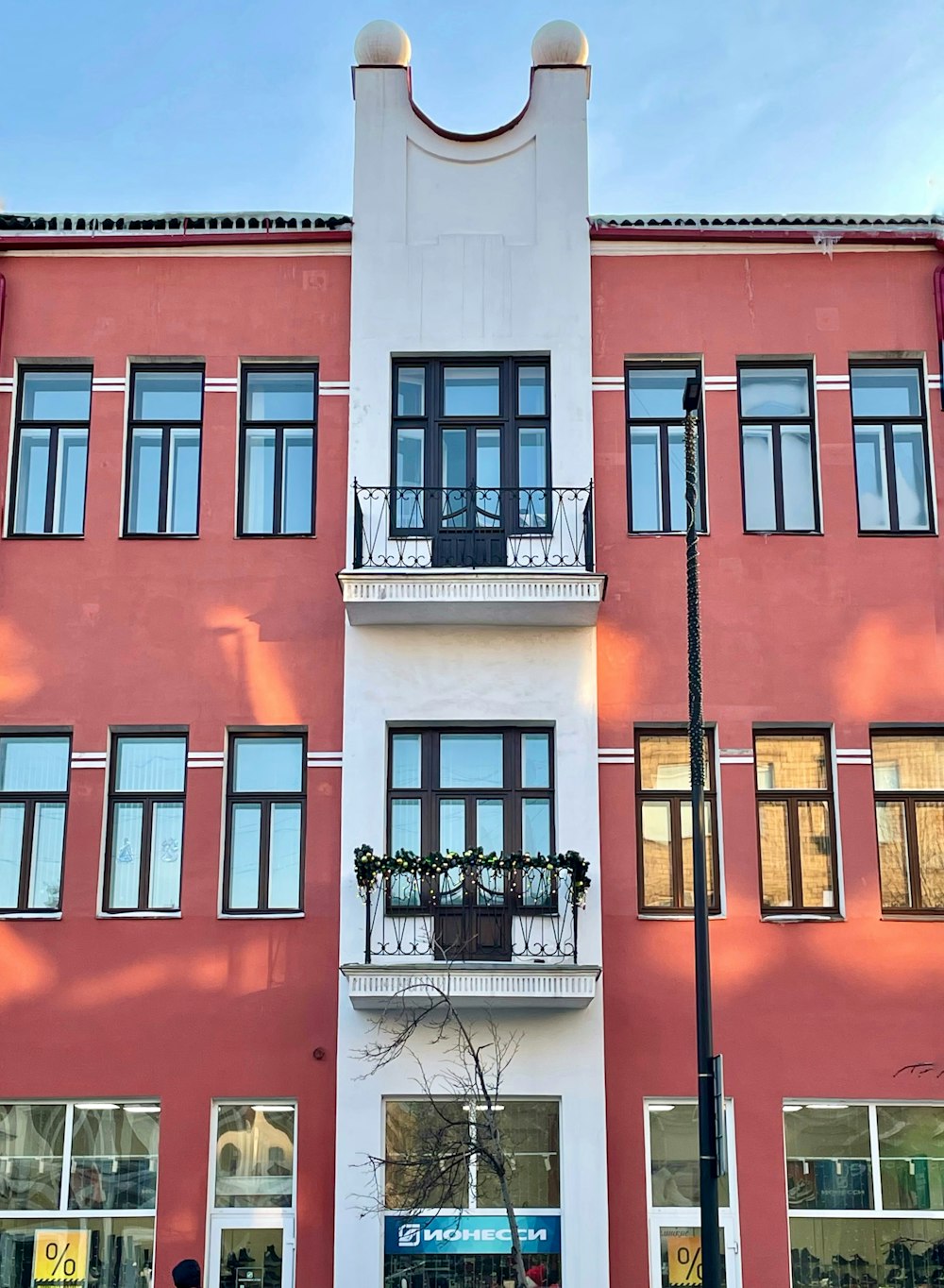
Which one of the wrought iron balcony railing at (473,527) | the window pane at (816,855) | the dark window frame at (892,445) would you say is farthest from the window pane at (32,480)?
the dark window frame at (892,445)

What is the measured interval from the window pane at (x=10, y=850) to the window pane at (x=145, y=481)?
3.52 meters

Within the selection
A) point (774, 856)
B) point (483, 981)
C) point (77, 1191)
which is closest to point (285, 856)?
point (483, 981)

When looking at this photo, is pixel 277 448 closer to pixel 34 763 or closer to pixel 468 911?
pixel 34 763

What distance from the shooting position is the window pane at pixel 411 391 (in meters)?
20.2

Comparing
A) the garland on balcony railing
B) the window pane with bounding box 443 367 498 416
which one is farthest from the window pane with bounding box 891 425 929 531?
the garland on balcony railing

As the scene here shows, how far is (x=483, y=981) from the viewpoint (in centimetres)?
1766

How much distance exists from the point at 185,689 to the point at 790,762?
6.87 metres

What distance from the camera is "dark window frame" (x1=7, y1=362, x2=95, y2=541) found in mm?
19969

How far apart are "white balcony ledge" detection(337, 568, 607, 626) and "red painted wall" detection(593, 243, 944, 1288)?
978mm

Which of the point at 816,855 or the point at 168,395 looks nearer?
the point at 816,855

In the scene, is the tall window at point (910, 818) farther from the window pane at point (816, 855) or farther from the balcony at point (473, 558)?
the balcony at point (473, 558)

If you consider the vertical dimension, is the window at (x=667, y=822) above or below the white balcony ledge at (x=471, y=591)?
below

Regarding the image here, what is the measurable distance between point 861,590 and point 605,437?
345 cm

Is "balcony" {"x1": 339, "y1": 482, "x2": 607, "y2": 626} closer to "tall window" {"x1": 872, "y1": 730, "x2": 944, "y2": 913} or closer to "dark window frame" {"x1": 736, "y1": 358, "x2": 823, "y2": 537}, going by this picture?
"dark window frame" {"x1": 736, "y1": 358, "x2": 823, "y2": 537}
